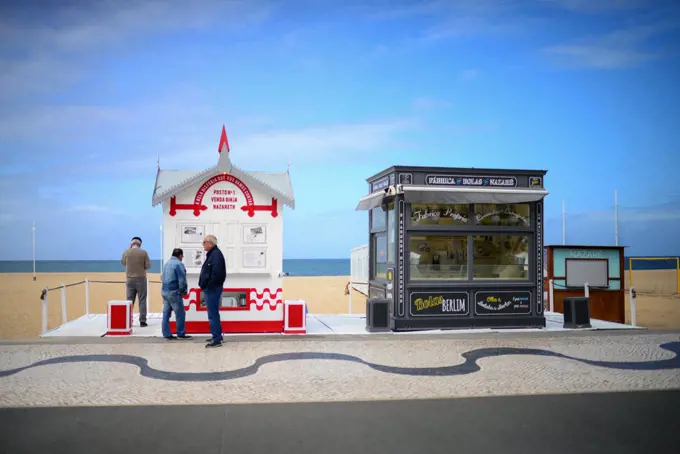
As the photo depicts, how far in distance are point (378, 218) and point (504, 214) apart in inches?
109

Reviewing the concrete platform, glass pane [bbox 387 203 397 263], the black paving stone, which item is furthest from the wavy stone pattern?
glass pane [bbox 387 203 397 263]

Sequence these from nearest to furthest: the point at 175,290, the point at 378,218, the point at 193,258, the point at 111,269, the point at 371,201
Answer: the point at 175,290 → the point at 193,258 → the point at 371,201 → the point at 378,218 → the point at 111,269

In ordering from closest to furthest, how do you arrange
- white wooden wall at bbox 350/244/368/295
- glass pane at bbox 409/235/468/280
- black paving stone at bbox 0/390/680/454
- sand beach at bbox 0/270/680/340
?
black paving stone at bbox 0/390/680/454 → glass pane at bbox 409/235/468/280 → white wooden wall at bbox 350/244/368/295 → sand beach at bbox 0/270/680/340

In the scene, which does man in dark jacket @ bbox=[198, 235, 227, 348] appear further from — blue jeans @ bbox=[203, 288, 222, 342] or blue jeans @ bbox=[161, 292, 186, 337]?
blue jeans @ bbox=[161, 292, 186, 337]

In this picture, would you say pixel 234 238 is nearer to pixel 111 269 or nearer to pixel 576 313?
pixel 576 313

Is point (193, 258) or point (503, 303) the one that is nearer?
point (193, 258)

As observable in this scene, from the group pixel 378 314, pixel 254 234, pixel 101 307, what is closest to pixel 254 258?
pixel 254 234

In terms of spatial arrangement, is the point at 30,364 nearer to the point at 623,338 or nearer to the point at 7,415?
the point at 7,415

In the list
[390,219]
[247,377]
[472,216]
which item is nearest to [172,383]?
[247,377]

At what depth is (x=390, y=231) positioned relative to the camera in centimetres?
1266

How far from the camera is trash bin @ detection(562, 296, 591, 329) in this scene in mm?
12859

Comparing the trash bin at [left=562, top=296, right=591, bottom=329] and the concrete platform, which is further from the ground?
the trash bin at [left=562, top=296, right=591, bottom=329]

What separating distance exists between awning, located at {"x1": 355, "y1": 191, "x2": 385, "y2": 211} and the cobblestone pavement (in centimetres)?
312

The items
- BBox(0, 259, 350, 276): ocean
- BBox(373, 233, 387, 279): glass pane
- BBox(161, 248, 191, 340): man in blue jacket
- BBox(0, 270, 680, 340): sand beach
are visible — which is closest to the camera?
BBox(161, 248, 191, 340): man in blue jacket
